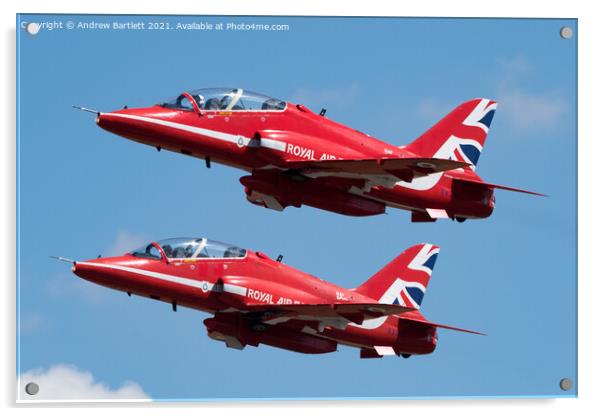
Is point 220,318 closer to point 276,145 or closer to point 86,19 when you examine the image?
point 276,145

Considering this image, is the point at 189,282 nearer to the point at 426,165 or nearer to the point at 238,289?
the point at 238,289

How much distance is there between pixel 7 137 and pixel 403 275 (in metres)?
7.83

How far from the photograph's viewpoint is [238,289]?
35250 mm

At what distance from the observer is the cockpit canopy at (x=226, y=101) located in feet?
116

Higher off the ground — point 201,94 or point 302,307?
point 201,94

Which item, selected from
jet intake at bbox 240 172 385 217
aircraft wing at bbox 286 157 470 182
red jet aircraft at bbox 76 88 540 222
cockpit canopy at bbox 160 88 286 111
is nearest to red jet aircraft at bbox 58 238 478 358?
jet intake at bbox 240 172 385 217

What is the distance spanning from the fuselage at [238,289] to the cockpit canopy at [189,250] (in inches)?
2.8

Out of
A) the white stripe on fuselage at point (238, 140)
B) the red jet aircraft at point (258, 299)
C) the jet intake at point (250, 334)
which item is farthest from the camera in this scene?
the jet intake at point (250, 334)

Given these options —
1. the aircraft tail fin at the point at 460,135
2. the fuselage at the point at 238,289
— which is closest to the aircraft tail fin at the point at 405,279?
the fuselage at the point at 238,289

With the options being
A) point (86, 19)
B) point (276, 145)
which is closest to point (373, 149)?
point (276, 145)

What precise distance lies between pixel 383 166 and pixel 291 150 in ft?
4.70

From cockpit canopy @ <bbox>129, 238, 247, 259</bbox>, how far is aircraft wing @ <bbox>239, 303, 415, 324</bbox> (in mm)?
1006

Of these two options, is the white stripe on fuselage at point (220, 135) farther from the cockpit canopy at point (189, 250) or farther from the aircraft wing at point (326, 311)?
the aircraft wing at point (326, 311)

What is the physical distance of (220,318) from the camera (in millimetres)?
35781
